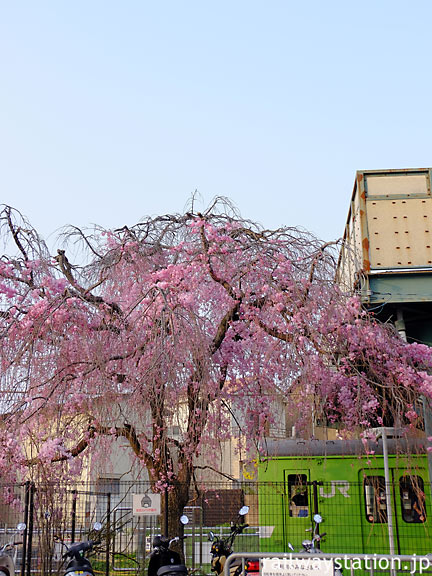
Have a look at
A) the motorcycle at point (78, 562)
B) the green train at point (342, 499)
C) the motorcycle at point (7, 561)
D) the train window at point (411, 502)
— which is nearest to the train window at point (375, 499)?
the green train at point (342, 499)

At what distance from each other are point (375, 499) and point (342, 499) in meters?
0.57

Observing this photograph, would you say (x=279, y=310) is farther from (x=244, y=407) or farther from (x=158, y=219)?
(x=158, y=219)

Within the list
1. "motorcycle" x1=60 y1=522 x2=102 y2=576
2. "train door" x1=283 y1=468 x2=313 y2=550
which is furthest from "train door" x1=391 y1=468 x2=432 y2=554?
"motorcycle" x1=60 y1=522 x2=102 y2=576

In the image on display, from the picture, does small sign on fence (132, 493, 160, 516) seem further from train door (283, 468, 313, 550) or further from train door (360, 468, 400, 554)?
train door (360, 468, 400, 554)

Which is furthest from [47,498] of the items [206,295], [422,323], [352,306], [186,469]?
[422,323]

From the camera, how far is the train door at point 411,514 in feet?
35.5

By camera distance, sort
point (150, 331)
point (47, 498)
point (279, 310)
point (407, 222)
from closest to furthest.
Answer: point (150, 331)
point (279, 310)
point (47, 498)
point (407, 222)

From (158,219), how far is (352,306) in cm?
340

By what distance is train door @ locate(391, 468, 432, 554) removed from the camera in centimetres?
1082

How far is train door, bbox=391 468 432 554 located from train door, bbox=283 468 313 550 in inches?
59.0

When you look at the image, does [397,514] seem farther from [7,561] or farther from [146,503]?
[7,561]

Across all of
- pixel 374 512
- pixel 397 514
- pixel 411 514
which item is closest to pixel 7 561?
pixel 374 512

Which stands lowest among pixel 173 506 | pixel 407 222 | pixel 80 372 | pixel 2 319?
pixel 173 506

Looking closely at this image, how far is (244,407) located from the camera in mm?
9922
